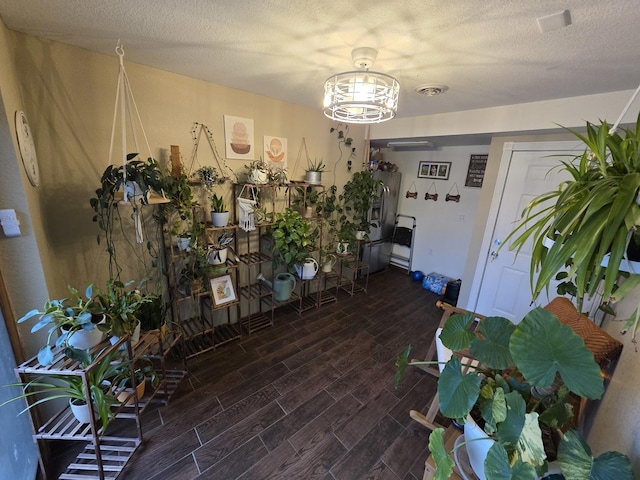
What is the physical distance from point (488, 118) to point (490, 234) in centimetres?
120

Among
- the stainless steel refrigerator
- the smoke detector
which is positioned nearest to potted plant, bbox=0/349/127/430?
the smoke detector

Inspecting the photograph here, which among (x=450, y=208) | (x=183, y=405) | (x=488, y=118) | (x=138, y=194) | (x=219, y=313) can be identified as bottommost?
(x=183, y=405)

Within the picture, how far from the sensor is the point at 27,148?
1.36 meters

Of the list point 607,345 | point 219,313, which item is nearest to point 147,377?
point 219,313

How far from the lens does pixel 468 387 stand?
31.4 inches

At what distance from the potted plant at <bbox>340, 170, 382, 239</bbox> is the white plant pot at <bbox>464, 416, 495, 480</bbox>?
2.74m

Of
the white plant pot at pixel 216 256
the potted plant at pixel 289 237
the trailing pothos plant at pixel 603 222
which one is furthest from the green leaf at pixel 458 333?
the white plant pot at pixel 216 256

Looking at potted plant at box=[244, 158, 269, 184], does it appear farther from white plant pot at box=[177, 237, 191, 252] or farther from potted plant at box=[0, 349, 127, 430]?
potted plant at box=[0, 349, 127, 430]

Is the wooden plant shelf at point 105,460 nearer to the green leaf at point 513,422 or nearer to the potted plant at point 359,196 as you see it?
the green leaf at point 513,422

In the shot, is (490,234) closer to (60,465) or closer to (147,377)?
(147,377)

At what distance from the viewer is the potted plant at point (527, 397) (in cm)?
61

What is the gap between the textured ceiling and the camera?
110cm

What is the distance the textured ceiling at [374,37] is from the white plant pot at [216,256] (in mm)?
1427

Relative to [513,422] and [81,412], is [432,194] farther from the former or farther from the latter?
[81,412]
